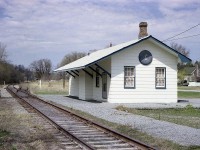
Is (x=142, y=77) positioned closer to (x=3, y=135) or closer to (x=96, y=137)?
(x=96, y=137)

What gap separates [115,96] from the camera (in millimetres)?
26141

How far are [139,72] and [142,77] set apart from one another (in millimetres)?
408

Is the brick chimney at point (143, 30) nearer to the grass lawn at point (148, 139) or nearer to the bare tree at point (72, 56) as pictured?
the grass lawn at point (148, 139)

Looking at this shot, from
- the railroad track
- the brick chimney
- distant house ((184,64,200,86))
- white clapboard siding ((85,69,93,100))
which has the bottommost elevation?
the railroad track

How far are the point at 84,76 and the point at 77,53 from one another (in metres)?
72.3

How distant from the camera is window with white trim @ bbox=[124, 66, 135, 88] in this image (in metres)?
26.6

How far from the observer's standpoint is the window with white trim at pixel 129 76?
2656cm

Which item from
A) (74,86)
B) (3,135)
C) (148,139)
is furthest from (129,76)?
(3,135)

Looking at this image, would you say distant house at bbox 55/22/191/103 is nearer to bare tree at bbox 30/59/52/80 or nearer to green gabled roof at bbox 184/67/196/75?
green gabled roof at bbox 184/67/196/75

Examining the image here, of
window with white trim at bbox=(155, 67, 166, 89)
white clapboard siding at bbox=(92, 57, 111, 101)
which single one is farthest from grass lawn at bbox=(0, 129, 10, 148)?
window with white trim at bbox=(155, 67, 166, 89)

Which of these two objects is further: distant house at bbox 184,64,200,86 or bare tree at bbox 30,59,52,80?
bare tree at bbox 30,59,52,80

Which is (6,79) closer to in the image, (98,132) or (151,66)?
(151,66)

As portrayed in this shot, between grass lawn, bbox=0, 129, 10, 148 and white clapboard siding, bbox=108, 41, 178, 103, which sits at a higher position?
white clapboard siding, bbox=108, 41, 178, 103

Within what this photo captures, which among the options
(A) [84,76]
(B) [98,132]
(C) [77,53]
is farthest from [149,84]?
(C) [77,53]
